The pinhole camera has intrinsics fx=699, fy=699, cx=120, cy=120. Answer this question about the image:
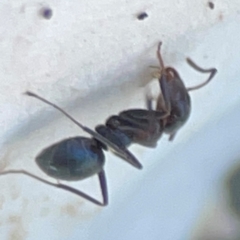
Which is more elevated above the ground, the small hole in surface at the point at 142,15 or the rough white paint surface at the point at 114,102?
the small hole in surface at the point at 142,15

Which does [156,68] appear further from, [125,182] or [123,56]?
[125,182]

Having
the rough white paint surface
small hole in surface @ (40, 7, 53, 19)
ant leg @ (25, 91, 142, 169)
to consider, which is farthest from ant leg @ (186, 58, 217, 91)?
small hole in surface @ (40, 7, 53, 19)

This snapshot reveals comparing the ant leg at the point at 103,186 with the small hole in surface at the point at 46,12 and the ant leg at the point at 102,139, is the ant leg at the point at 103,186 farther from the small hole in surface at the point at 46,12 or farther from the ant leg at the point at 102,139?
the small hole in surface at the point at 46,12

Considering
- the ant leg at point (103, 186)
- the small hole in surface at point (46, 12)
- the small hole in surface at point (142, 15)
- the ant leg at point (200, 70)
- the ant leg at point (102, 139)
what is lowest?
the ant leg at point (103, 186)

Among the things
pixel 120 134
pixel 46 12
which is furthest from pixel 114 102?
pixel 46 12

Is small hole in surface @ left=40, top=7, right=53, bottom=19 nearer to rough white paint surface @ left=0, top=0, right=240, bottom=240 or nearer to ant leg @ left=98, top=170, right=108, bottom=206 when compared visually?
rough white paint surface @ left=0, top=0, right=240, bottom=240

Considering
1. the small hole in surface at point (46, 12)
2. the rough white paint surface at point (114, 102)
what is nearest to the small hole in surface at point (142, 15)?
the rough white paint surface at point (114, 102)

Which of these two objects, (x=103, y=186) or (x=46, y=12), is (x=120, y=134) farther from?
(x=46, y=12)
